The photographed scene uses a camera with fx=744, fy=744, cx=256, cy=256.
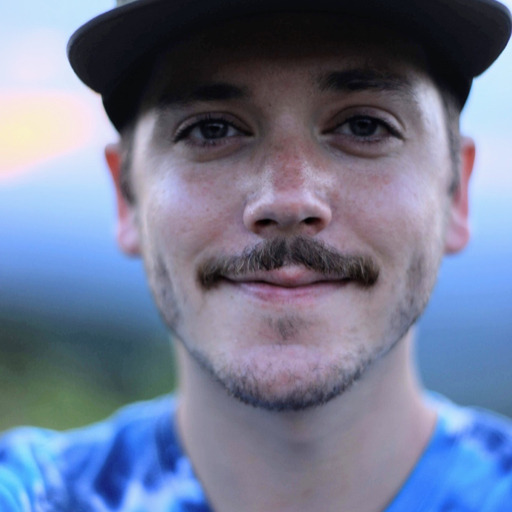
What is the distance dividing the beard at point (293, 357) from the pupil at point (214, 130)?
35 cm

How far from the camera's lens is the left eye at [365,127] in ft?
6.69

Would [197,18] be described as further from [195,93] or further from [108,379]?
[108,379]

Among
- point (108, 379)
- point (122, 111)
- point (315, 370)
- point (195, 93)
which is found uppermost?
point (108, 379)

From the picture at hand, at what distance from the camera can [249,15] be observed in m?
1.98

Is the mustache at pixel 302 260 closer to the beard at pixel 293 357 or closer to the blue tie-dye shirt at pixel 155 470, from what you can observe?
the beard at pixel 293 357

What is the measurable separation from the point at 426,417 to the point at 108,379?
4.36 m

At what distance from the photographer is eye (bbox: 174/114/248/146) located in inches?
81.2

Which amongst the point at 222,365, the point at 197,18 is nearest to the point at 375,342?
the point at 222,365

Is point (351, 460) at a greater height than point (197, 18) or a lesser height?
lesser

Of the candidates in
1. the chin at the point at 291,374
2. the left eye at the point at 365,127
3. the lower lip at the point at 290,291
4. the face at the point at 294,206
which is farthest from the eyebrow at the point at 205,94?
the chin at the point at 291,374

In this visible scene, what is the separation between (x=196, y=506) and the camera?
227cm

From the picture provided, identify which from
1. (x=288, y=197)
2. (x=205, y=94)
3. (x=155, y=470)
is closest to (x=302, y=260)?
(x=288, y=197)

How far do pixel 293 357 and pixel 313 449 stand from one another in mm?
401

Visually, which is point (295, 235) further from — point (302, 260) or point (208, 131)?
point (208, 131)
